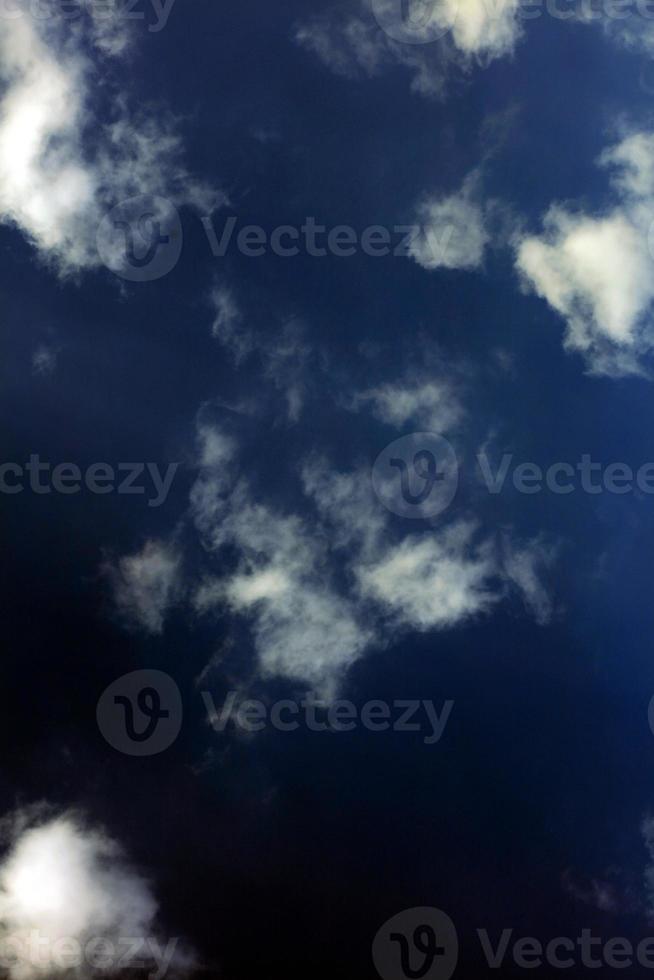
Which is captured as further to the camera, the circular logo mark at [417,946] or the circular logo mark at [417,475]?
the circular logo mark at [417,475]

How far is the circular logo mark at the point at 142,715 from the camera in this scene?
189 ft

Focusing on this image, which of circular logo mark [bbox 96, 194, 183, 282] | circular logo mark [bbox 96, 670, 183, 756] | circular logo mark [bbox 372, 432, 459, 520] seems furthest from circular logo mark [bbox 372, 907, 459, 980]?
circular logo mark [bbox 96, 194, 183, 282]

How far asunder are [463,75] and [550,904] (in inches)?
2607

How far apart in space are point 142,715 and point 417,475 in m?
29.2

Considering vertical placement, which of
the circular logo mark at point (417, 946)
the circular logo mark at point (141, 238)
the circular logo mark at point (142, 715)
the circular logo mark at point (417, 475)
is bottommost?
the circular logo mark at point (417, 946)

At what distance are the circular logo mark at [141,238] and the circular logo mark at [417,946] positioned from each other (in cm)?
5554

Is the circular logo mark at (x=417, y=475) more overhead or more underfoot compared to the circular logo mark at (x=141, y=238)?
more underfoot

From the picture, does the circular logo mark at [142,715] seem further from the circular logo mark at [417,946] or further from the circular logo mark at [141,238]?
the circular logo mark at [141,238]

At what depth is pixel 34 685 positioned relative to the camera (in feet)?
191

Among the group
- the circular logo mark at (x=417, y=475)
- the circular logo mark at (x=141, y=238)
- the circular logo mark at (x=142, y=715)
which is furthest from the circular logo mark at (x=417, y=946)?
the circular logo mark at (x=141, y=238)

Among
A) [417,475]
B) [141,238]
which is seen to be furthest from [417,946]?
[141,238]

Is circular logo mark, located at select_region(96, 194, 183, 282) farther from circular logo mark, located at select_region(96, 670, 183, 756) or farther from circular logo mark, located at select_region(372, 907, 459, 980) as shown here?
circular logo mark, located at select_region(372, 907, 459, 980)

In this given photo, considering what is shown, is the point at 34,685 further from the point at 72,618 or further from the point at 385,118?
the point at 385,118

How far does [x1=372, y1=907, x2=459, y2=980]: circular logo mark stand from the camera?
189 feet
